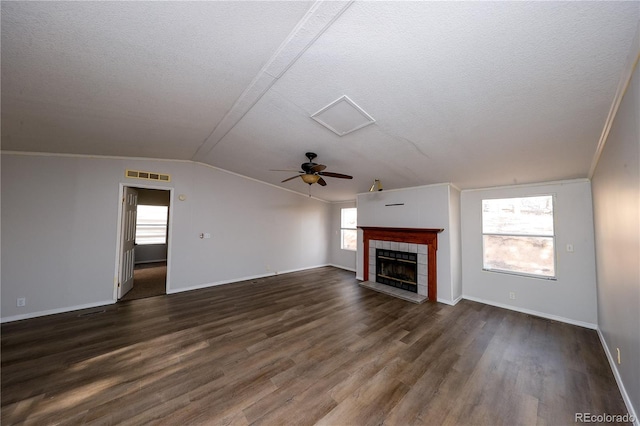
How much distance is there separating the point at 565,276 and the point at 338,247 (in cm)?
501

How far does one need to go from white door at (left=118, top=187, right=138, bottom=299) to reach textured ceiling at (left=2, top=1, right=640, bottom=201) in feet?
4.35

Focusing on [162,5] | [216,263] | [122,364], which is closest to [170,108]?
[162,5]

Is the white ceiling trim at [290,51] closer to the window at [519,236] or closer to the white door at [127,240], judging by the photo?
the white door at [127,240]

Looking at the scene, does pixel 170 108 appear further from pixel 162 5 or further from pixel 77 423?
pixel 77 423

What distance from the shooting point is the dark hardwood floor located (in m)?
1.70

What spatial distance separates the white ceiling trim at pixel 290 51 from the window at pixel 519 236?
4420 millimetres

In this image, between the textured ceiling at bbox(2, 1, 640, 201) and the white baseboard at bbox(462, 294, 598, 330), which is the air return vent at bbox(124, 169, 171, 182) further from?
the white baseboard at bbox(462, 294, 598, 330)

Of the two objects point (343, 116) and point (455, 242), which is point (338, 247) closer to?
point (455, 242)

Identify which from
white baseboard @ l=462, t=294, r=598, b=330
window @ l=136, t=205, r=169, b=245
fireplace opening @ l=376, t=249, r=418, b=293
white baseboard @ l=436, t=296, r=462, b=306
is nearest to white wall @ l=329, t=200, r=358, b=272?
fireplace opening @ l=376, t=249, r=418, b=293

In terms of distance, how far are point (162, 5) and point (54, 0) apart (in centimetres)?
56

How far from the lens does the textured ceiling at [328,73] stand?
1262mm

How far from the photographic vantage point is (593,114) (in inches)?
73.5

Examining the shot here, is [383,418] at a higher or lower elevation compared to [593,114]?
lower

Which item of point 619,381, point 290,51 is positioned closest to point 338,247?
point 619,381
